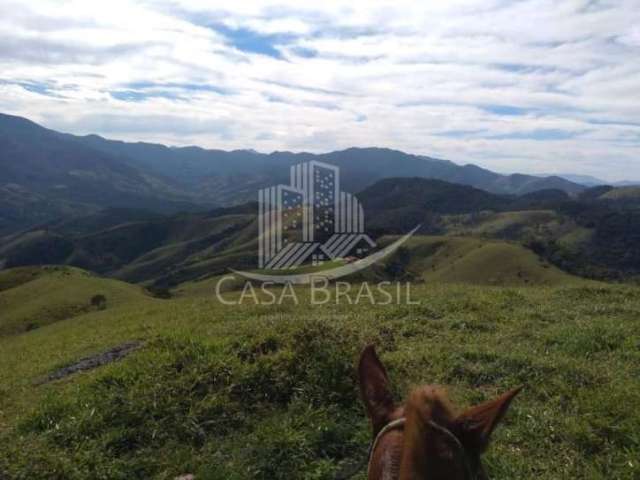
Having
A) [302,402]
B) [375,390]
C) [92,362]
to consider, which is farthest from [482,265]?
[375,390]

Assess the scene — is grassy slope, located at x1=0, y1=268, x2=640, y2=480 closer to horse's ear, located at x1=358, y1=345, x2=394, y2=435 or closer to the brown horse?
horse's ear, located at x1=358, y1=345, x2=394, y2=435

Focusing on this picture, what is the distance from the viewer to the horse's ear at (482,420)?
6.95ft

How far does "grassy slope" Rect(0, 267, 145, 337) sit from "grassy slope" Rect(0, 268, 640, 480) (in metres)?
43.0

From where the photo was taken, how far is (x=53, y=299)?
184ft

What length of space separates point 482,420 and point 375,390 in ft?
2.51

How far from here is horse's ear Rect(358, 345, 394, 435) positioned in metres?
2.66

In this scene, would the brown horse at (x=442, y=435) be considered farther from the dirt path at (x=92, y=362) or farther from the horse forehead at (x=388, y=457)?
the dirt path at (x=92, y=362)

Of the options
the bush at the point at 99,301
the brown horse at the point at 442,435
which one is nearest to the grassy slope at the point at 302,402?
the brown horse at the point at 442,435

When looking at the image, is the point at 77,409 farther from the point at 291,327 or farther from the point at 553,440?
the point at 553,440

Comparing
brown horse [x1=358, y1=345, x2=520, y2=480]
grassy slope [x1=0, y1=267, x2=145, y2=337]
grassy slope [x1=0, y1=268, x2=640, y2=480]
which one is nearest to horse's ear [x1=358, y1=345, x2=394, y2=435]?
brown horse [x1=358, y1=345, x2=520, y2=480]

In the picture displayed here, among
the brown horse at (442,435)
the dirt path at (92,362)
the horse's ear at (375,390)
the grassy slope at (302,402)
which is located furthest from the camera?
the dirt path at (92,362)

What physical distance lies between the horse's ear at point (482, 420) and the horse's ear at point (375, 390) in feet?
1.75

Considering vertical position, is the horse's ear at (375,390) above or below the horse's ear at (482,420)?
below

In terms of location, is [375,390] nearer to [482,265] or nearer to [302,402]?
[302,402]
